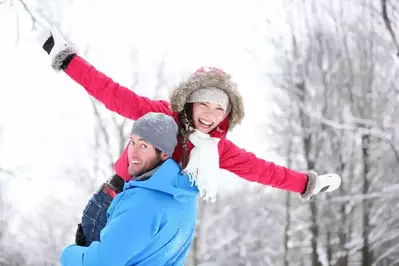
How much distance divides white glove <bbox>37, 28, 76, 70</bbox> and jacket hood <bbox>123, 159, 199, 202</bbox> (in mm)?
601

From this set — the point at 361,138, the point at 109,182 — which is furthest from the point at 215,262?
the point at 109,182

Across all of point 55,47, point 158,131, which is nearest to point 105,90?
point 55,47

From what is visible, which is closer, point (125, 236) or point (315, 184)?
point (125, 236)

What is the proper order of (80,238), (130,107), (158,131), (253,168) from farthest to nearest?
1. (253,168)
2. (130,107)
3. (80,238)
4. (158,131)

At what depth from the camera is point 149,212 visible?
1323mm

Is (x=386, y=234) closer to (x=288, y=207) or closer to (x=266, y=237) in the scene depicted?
(x=288, y=207)

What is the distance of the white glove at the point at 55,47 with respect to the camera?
175cm

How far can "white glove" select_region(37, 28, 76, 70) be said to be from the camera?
5.74 ft

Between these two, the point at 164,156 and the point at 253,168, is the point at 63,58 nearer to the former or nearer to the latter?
the point at 164,156

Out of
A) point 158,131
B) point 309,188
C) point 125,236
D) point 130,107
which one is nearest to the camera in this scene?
point 125,236

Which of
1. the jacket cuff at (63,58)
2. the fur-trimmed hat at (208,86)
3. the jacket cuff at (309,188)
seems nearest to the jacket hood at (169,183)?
the fur-trimmed hat at (208,86)

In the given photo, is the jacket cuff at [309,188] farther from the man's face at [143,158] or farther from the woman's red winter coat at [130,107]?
the man's face at [143,158]

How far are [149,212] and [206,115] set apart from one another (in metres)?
0.54

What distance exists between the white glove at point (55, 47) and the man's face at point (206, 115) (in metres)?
0.51
